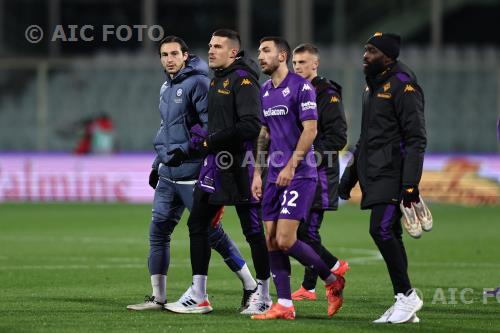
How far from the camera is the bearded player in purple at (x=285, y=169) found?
9.55 m

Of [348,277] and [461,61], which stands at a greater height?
[461,61]

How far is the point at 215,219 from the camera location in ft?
34.1

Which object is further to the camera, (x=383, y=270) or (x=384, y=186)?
(x=383, y=270)

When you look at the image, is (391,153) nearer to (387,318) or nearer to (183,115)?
(387,318)

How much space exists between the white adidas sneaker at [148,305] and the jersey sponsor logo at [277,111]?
1959mm

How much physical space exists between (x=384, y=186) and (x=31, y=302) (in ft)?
11.3

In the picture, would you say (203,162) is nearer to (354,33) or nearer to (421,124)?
(421,124)

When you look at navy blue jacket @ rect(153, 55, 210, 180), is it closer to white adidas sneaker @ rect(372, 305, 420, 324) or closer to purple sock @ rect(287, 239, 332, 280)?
purple sock @ rect(287, 239, 332, 280)

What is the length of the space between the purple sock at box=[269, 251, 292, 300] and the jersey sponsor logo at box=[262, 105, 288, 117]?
109 cm

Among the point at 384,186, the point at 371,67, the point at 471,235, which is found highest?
the point at 371,67

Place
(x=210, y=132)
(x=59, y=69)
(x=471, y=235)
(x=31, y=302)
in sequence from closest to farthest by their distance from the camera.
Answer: (x=210, y=132), (x=31, y=302), (x=471, y=235), (x=59, y=69)

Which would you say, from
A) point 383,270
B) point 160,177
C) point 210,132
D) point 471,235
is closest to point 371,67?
point 210,132

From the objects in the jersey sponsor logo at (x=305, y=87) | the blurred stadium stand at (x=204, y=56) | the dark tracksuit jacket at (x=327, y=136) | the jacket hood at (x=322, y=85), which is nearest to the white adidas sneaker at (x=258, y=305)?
the dark tracksuit jacket at (x=327, y=136)
